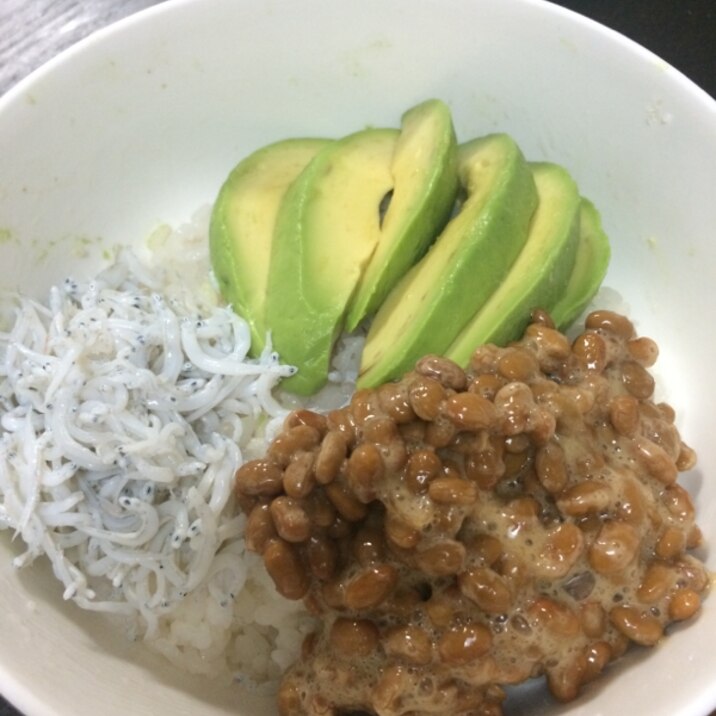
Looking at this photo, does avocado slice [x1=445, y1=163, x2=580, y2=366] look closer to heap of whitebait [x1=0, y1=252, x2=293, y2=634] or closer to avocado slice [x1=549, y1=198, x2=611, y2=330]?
avocado slice [x1=549, y1=198, x2=611, y2=330]

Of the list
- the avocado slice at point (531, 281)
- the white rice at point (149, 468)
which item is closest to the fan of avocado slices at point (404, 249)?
the avocado slice at point (531, 281)

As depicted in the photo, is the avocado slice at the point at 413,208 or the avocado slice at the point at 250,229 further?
the avocado slice at the point at 250,229

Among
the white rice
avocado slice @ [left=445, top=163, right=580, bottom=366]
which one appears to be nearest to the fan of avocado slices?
avocado slice @ [left=445, top=163, right=580, bottom=366]

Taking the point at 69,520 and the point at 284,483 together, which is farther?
the point at 69,520

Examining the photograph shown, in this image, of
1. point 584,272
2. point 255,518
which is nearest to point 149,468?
point 255,518

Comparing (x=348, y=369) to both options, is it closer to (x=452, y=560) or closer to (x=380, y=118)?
(x=452, y=560)

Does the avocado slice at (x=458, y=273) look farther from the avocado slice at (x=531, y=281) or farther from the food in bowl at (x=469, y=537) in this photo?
the food in bowl at (x=469, y=537)

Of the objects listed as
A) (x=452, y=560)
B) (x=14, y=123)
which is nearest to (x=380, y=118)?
(x=14, y=123)
